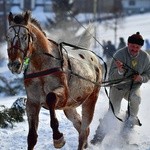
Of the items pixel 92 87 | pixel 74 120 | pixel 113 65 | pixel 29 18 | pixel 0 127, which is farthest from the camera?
pixel 0 127

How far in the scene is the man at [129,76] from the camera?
8.29 meters

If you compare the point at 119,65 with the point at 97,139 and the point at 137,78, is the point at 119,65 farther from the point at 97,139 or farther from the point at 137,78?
the point at 97,139

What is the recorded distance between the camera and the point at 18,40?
18.8 feet

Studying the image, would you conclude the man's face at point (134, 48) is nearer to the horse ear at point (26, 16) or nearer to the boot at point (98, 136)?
the boot at point (98, 136)

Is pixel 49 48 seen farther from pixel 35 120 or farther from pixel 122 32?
pixel 122 32

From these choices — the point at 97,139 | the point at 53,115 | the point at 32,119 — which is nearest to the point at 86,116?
the point at 97,139

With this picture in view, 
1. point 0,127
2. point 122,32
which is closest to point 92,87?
point 0,127

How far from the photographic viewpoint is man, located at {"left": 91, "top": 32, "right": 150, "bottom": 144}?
27.2 feet

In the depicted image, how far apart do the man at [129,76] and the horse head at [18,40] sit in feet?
8.53

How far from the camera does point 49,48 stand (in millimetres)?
6379

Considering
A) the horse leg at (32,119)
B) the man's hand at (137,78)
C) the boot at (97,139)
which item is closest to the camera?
the horse leg at (32,119)

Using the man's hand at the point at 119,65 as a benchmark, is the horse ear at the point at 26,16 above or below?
above

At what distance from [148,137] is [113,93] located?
3.09 feet

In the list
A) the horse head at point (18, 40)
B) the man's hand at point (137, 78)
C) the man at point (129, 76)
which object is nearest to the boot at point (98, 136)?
the man at point (129, 76)
